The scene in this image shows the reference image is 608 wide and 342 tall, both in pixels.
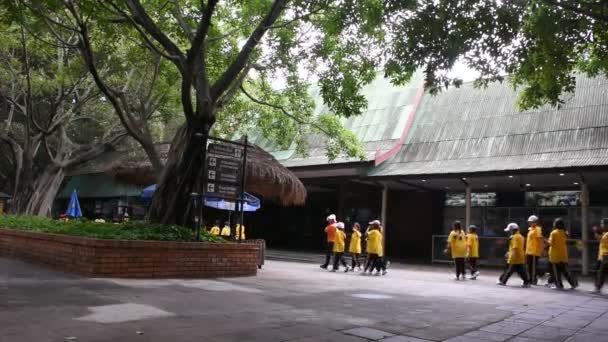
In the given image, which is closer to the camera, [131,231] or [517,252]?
[131,231]

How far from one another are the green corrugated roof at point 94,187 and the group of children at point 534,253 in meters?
20.8

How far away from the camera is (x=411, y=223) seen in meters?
24.6

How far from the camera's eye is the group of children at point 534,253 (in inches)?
470

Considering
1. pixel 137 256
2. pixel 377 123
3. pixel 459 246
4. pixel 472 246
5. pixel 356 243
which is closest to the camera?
pixel 137 256

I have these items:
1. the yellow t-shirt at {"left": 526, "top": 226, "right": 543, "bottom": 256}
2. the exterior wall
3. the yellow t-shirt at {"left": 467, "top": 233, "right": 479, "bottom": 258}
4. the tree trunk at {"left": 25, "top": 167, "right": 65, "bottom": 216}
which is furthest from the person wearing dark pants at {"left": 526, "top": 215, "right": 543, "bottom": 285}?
the tree trunk at {"left": 25, "top": 167, "right": 65, "bottom": 216}

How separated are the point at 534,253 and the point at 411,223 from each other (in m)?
11.6

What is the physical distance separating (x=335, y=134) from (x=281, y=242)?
47.8 feet

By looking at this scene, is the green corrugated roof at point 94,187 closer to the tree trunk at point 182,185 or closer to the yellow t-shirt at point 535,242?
the tree trunk at point 182,185

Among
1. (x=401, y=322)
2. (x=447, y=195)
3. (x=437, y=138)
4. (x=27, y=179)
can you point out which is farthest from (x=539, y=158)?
(x=27, y=179)

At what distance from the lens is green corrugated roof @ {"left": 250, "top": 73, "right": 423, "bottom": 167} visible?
22.2 m

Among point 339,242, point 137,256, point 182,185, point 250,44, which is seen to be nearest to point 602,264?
point 339,242

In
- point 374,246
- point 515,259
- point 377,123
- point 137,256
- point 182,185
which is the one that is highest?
point 377,123

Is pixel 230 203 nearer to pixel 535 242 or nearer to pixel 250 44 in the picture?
pixel 250 44

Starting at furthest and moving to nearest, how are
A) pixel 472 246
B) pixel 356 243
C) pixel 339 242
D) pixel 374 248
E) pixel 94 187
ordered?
pixel 94 187 → pixel 356 243 → pixel 339 242 → pixel 374 248 → pixel 472 246
